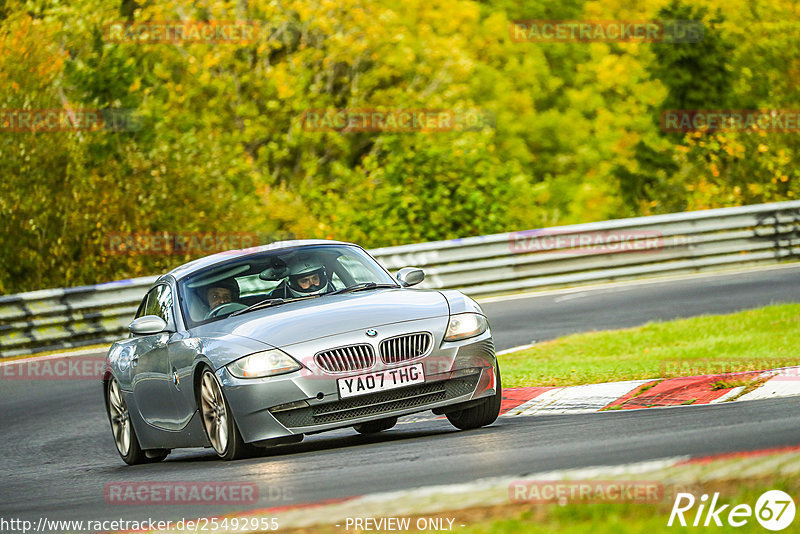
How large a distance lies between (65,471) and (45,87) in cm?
1551

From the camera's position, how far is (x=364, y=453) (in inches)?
324

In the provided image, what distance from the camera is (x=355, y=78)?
40.2m

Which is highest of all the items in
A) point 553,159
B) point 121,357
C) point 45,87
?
point 45,87

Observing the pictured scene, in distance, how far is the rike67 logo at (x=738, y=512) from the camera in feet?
15.0

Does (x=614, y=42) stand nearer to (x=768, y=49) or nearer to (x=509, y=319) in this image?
(x=768, y=49)

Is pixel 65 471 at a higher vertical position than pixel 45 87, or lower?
lower

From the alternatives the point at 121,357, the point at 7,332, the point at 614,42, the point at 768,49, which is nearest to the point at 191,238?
the point at 7,332

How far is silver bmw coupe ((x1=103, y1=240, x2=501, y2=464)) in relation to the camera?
8352mm
